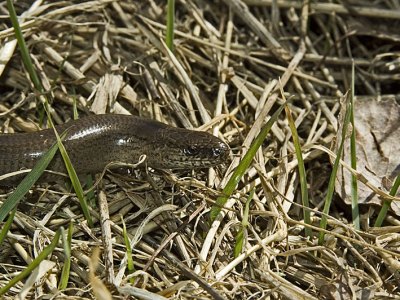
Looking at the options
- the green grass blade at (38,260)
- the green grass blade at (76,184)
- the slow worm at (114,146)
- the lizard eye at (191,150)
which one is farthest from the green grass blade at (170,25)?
the green grass blade at (38,260)

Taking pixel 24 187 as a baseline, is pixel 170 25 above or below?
above

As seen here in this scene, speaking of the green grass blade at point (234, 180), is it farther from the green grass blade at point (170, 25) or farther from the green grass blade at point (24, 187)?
the green grass blade at point (170, 25)

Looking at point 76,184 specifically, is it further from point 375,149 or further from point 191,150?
point 375,149

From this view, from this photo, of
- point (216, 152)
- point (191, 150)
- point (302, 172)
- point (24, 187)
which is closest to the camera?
point (24, 187)

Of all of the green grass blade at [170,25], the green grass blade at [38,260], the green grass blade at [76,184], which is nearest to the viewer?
the green grass blade at [38,260]

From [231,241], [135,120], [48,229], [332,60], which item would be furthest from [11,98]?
[332,60]

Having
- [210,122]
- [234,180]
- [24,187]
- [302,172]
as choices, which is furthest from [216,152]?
[24,187]

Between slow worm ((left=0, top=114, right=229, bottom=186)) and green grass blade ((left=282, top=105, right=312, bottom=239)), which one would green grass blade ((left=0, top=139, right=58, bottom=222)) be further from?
green grass blade ((left=282, top=105, right=312, bottom=239))
